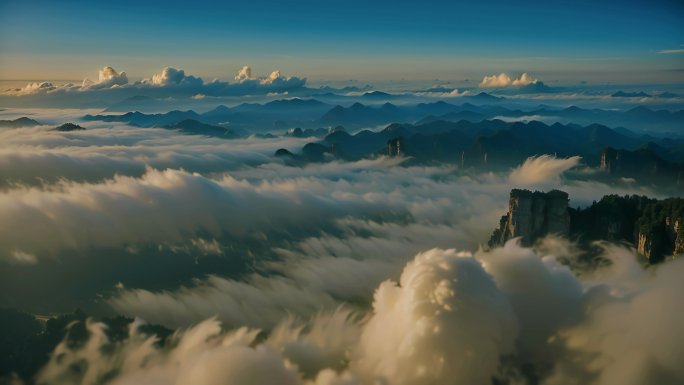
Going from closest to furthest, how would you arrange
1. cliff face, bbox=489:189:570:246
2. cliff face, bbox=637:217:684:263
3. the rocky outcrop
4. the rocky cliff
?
cliff face, bbox=637:217:684:263
the rocky outcrop
the rocky cliff
cliff face, bbox=489:189:570:246

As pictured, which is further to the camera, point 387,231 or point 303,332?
point 387,231

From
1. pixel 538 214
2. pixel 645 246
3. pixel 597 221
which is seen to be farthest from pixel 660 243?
pixel 538 214

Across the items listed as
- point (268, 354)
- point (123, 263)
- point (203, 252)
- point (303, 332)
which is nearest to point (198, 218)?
point (203, 252)

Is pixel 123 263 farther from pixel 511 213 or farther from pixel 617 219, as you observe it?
pixel 617 219

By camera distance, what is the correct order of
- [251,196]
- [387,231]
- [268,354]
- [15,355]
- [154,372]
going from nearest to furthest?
[268,354] → [154,372] → [15,355] → [387,231] → [251,196]

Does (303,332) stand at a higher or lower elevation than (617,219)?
lower

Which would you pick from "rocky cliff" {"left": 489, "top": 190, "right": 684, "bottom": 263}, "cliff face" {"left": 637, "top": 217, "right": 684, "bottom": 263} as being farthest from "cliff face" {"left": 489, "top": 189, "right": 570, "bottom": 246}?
"cliff face" {"left": 637, "top": 217, "right": 684, "bottom": 263}

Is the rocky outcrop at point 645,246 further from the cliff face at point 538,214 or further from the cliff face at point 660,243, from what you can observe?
the cliff face at point 538,214

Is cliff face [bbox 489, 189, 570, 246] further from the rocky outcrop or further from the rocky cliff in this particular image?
the rocky outcrop
